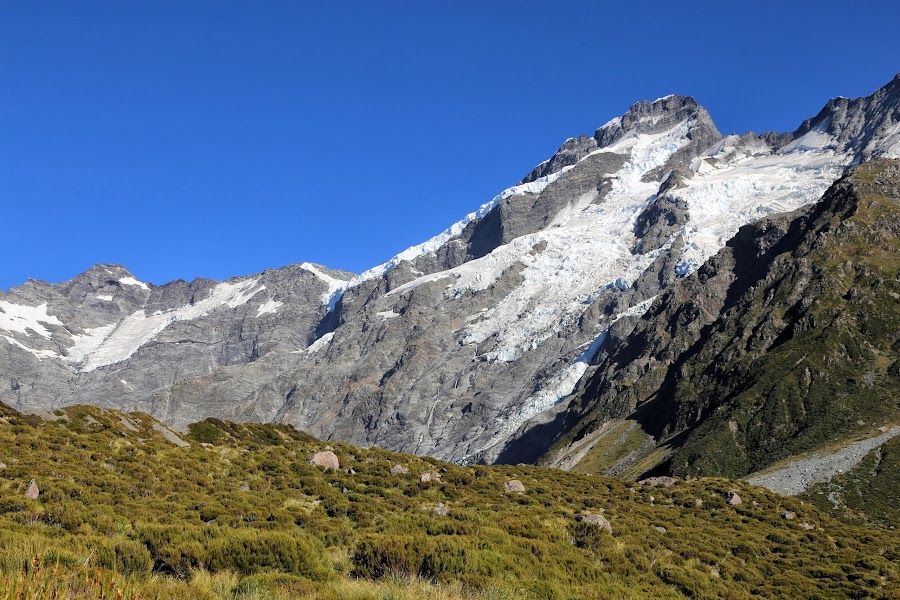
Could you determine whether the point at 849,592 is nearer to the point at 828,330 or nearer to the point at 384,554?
the point at 384,554

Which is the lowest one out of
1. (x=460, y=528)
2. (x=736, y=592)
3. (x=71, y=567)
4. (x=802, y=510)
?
(x=802, y=510)

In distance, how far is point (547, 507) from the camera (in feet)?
119

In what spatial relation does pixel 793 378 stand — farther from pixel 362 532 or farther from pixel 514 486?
pixel 362 532

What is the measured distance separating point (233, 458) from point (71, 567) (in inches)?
1055

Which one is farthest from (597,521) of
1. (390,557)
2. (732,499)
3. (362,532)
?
(732,499)

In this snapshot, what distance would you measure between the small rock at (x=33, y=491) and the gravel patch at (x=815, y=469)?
85.9 m

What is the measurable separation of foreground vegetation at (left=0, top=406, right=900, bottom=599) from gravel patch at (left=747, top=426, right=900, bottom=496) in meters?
51.4

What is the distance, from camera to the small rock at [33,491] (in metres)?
25.2

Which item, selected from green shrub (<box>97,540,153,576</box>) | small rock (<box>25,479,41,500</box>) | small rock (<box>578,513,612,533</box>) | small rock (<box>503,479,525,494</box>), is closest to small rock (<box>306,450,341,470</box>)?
small rock (<box>503,479,525,494</box>)

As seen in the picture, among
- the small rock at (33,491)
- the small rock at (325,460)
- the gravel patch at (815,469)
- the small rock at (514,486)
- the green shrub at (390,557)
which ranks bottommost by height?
the gravel patch at (815,469)

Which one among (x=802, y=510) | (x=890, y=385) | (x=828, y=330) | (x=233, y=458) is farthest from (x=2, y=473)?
(x=828, y=330)

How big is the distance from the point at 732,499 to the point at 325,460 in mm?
25416

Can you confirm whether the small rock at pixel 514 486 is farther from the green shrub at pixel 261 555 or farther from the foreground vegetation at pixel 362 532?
the green shrub at pixel 261 555

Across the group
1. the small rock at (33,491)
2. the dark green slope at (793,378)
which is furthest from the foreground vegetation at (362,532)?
the dark green slope at (793,378)
